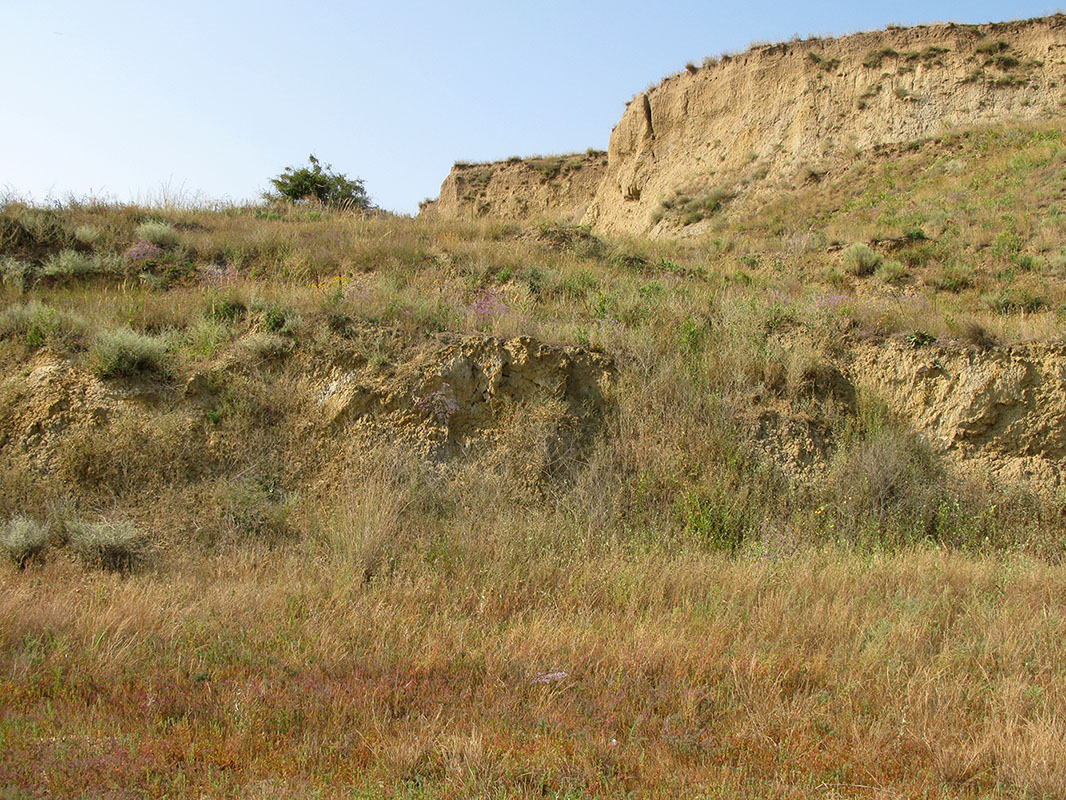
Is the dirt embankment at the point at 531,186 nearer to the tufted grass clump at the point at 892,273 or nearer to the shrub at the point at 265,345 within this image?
the tufted grass clump at the point at 892,273

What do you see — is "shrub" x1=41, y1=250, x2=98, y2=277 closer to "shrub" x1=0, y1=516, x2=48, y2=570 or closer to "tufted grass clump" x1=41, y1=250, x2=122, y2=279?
"tufted grass clump" x1=41, y1=250, x2=122, y2=279

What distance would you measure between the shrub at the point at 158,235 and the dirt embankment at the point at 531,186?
68.2 feet

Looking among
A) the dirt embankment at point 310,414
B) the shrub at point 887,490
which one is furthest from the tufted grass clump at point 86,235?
the shrub at point 887,490

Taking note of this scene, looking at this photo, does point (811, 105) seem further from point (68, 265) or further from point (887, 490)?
point (68, 265)

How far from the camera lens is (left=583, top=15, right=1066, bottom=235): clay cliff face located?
22.1 meters

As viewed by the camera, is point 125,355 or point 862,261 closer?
point 125,355

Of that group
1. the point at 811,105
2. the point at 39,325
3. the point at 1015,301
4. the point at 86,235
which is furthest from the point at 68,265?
the point at 811,105

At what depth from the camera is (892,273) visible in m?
14.5

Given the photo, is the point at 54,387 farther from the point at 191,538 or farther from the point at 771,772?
the point at 771,772

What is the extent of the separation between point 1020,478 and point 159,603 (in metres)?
7.99

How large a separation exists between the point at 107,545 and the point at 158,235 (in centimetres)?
655

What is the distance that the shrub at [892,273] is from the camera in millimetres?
14461

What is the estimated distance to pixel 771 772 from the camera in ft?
10.6

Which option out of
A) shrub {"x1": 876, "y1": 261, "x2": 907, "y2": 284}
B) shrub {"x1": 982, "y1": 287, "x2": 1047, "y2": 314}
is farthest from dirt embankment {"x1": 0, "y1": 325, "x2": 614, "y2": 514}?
shrub {"x1": 876, "y1": 261, "x2": 907, "y2": 284}
